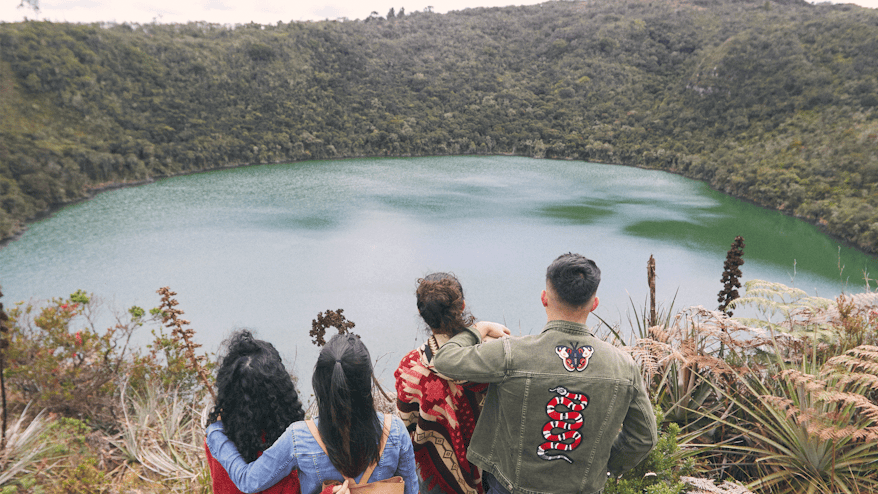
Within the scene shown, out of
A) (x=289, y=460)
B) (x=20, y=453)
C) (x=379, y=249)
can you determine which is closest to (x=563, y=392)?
(x=289, y=460)

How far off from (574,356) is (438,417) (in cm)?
54

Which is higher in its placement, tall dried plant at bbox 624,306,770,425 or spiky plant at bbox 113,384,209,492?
tall dried plant at bbox 624,306,770,425

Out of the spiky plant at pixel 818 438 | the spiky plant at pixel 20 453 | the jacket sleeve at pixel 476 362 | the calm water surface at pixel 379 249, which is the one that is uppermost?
the jacket sleeve at pixel 476 362

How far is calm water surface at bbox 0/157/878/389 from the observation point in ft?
27.0

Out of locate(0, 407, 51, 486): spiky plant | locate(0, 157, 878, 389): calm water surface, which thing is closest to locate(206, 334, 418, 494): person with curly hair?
locate(0, 407, 51, 486): spiky plant

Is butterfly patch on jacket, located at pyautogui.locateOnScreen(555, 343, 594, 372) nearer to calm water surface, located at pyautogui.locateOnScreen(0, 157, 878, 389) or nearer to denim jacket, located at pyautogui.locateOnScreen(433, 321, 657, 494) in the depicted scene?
denim jacket, located at pyautogui.locateOnScreen(433, 321, 657, 494)

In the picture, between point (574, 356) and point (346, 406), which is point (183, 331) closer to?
point (346, 406)

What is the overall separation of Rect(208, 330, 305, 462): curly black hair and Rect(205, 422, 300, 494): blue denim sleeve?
3 centimetres

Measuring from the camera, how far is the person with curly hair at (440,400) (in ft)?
4.43

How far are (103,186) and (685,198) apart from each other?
24.8 m

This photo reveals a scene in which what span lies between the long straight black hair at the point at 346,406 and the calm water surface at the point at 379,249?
10.2ft

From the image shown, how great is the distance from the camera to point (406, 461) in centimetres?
117

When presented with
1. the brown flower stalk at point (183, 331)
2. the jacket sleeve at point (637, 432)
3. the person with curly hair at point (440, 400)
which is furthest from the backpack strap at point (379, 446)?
the brown flower stalk at point (183, 331)

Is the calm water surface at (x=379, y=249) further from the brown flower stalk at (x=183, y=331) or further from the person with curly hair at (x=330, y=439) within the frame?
the person with curly hair at (x=330, y=439)
